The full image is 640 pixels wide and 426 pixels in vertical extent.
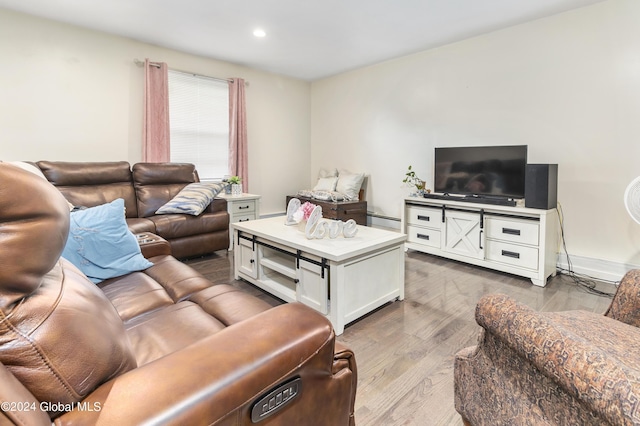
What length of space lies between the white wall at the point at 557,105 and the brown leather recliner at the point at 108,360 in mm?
3295

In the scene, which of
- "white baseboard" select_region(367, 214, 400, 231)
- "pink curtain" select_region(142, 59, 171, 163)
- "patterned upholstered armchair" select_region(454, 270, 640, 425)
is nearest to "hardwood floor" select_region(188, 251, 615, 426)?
"patterned upholstered armchair" select_region(454, 270, 640, 425)

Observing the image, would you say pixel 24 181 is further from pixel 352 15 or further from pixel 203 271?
pixel 352 15

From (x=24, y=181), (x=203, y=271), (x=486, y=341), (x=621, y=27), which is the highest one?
(x=621, y=27)

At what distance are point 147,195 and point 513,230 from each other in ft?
12.3

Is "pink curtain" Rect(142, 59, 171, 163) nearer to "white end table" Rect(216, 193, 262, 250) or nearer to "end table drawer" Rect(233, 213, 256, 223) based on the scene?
"white end table" Rect(216, 193, 262, 250)

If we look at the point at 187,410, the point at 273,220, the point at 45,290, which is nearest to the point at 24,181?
the point at 45,290

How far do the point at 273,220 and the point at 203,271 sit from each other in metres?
0.89

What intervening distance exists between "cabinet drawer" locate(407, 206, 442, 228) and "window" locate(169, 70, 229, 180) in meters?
2.79

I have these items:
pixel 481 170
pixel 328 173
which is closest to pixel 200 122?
pixel 328 173

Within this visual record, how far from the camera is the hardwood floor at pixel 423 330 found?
1452 millimetres

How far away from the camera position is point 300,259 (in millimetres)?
2240

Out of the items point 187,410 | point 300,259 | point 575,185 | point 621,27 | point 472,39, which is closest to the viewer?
point 187,410

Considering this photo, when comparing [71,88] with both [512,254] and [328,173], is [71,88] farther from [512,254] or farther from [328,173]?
[512,254]

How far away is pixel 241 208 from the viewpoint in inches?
162
